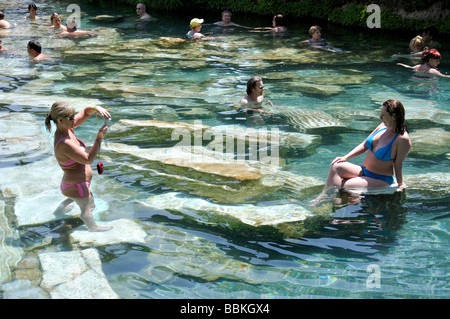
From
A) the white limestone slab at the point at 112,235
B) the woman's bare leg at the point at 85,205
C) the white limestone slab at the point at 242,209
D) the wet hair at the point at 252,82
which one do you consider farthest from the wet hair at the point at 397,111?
the wet hair at the point at 252,82

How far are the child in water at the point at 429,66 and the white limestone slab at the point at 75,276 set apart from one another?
8.87 metres

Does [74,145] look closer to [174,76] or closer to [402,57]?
[174,76]

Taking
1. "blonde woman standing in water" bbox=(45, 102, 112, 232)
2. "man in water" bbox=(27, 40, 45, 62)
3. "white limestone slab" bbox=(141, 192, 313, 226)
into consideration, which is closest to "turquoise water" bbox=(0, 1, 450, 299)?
"white limestone slab" bbox=(141, 192, 313, 226)

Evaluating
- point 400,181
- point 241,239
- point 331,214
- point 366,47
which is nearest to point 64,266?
point 241,239

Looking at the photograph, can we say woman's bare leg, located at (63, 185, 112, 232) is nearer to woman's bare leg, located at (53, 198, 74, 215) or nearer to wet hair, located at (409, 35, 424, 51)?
woman's bare leg, located at (53, 198, 74, 215)

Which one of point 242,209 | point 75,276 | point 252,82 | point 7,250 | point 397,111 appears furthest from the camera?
point 252,82

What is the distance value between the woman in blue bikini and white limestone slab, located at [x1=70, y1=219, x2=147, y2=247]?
7.12 feet

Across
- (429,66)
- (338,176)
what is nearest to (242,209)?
(338,176)

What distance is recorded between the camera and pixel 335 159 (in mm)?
5906

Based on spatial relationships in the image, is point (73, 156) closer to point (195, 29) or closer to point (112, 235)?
point (112, 235)

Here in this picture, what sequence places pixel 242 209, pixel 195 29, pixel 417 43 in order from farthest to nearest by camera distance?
pixel 195 29 < pixel 417 43 < pixel 242 209

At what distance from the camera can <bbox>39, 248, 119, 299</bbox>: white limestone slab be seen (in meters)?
4.10

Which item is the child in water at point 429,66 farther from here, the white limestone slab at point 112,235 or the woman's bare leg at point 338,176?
the white limestone slab at point 112,235

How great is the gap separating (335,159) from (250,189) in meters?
1.10
